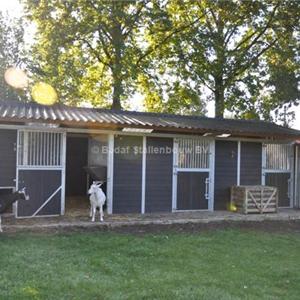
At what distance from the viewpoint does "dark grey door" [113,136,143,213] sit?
10.6 metres

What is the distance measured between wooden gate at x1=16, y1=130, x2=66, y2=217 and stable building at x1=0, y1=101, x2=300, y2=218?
2 centimetres

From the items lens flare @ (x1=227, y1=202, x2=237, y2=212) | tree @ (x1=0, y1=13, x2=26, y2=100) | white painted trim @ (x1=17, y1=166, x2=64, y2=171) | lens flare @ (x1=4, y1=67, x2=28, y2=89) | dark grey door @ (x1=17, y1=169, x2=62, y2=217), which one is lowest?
lens flare @ (x1=227, y1=202, x2=237, y2=212)

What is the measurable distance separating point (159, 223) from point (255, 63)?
12.8 metres

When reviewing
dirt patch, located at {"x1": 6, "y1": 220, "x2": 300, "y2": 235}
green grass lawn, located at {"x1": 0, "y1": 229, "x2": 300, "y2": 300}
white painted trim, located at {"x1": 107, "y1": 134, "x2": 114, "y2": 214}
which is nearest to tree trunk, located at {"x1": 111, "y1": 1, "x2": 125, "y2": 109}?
white painted trim, located at {"x1": 107, "y1": 134, "x2": 114, "y2": 214}

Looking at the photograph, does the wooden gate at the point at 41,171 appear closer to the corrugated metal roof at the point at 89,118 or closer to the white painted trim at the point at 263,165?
the corrugated metal roof at the point at 89,118

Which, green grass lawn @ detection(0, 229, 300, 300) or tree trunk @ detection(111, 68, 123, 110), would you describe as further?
tree trunk @ detection(111, 68, 123, 110)

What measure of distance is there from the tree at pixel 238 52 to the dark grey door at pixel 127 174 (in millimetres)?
9881

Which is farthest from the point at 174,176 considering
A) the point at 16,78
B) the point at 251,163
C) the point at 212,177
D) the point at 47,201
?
the point at 16,78

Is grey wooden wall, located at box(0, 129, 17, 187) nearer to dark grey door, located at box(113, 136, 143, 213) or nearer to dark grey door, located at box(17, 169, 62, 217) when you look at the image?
dark grey door, located at box(17, 169, 62, 217)

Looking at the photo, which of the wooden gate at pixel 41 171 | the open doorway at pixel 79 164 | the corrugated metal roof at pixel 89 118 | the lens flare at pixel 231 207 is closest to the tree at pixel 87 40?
the open doorway at pixel 79 164

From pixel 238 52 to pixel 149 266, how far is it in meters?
15.5

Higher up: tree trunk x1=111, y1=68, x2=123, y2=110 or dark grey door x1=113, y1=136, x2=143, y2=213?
tree trunk x1=111, y1=68, x2=123, y2=110

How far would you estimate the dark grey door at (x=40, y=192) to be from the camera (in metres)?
9.49

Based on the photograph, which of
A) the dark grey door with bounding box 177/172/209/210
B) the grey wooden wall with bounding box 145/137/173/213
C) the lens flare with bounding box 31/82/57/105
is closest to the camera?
the grey wooden wall with bounding box 145/137/173/213
